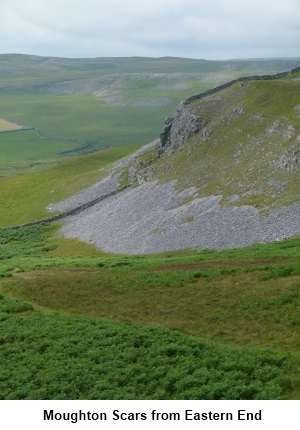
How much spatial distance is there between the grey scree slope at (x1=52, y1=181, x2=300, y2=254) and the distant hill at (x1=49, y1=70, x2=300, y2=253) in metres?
0.14

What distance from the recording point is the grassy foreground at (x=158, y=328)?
85.0 feet

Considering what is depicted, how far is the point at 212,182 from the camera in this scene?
2827 inches

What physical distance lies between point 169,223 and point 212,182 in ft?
32.6

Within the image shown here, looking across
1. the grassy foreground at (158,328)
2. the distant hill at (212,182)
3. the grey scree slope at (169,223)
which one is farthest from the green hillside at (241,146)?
the grassy foreground at (158,328)

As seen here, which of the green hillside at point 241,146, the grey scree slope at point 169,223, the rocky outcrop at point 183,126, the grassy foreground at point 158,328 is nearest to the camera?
the grassy foreground at point 158,328

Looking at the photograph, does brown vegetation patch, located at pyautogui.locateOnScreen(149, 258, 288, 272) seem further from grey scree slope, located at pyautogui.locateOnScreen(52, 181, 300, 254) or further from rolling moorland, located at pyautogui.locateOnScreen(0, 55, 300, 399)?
grey scree slope, located at pyautogui.locateOnScreen(52, 181, 300, 254)

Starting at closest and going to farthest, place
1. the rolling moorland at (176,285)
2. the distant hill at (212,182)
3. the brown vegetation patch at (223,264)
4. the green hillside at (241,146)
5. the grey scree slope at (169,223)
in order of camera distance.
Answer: the rolling moorland at (176,285)
the brown vegetation patch at (223,264)
the grey scree slope at (169,223)
the distant hill at (212,182)
the green hillside at (241,146)

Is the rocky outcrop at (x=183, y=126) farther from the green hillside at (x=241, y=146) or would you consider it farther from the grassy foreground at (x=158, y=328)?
the grassy foreground at (x=158, y=328)

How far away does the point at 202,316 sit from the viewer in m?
34.6

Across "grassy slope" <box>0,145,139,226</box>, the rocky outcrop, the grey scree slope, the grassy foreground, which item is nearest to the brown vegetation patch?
the grassy foreground

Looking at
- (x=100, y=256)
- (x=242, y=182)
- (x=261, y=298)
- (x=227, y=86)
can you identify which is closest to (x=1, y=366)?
(x=261, y=298)

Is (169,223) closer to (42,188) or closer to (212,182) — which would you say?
(212,182)

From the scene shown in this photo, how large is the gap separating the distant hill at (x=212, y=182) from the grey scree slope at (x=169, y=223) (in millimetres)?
136
